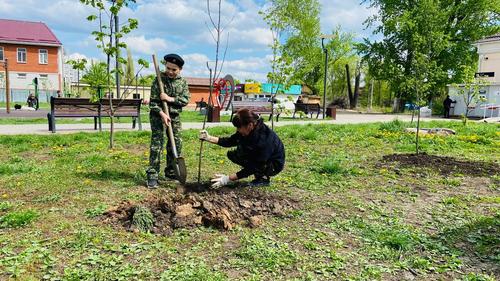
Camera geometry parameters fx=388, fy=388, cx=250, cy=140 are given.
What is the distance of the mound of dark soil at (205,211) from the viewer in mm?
3572

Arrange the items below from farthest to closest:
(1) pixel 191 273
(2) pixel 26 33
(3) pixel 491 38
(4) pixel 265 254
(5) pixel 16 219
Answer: (2) pixel 26 33 → (3) pixel 491 38 → (5) pixel 16 219 → (4) pixel 265 254 → (1) pixel 191 273

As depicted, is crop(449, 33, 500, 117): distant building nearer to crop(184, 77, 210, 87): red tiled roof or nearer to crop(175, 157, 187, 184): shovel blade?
crop(175, 157, 187, 184): shovel blade

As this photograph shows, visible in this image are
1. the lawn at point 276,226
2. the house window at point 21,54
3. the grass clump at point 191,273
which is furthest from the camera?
the house window at point 21,54

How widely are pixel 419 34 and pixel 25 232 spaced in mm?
8851

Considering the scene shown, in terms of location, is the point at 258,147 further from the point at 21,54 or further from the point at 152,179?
the point at 21,54

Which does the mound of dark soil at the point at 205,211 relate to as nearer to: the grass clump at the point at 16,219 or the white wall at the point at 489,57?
the grass clump at the point at 16,219

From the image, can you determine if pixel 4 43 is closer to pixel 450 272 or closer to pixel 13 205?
pixel 13 205

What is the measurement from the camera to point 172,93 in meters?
5.15

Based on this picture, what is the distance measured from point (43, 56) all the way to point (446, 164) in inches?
1957

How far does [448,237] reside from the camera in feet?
11.8

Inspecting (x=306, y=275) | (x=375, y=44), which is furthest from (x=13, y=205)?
(x=375, y=44)

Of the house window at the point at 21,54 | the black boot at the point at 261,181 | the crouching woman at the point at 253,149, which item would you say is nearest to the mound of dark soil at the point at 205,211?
the crouching woman at the point at 253,149

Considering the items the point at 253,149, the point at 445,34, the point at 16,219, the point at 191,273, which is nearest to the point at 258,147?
the point at 253,149

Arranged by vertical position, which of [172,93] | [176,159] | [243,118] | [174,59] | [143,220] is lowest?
[143,220]
